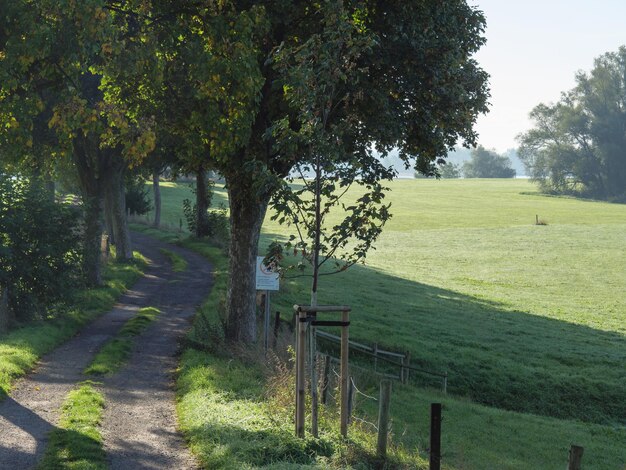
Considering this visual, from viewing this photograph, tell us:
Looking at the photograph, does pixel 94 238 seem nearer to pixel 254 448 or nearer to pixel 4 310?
pixel 4 310

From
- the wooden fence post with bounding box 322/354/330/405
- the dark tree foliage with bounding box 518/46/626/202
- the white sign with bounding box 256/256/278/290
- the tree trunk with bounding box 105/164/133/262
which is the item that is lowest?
the wooden fence post with bounding box 322/354/330/405

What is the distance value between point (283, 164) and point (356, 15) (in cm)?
435

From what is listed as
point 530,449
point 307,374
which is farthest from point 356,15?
point 530,449

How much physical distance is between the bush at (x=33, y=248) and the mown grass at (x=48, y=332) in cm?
88

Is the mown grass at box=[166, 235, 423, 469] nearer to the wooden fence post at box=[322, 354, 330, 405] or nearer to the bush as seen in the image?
the wooden fence post at box=[322, 354, 330, 405]

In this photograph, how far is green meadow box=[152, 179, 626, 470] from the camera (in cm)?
2272

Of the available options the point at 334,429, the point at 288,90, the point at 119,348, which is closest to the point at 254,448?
the point at 334,429

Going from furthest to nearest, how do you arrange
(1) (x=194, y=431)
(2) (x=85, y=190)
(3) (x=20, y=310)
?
(2) (x=85, y=190)
(3) (x=20, y=310)
(1) (x=194, y=431)

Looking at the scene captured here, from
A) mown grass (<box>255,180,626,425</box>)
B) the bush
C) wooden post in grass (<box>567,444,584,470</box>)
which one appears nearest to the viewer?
wooden post in grass (<box>567,444,584,470</box>)

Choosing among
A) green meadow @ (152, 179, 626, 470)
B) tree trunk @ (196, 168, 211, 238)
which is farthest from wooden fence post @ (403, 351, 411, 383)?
tree trunk @ (196, 168, 211, 238)

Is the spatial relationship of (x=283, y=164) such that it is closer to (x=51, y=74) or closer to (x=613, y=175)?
(x=51, y=74)

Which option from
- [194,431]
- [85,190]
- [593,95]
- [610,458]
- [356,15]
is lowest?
[610,458]

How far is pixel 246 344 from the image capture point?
2386 cm

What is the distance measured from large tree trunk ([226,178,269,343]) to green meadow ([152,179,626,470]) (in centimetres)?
455
